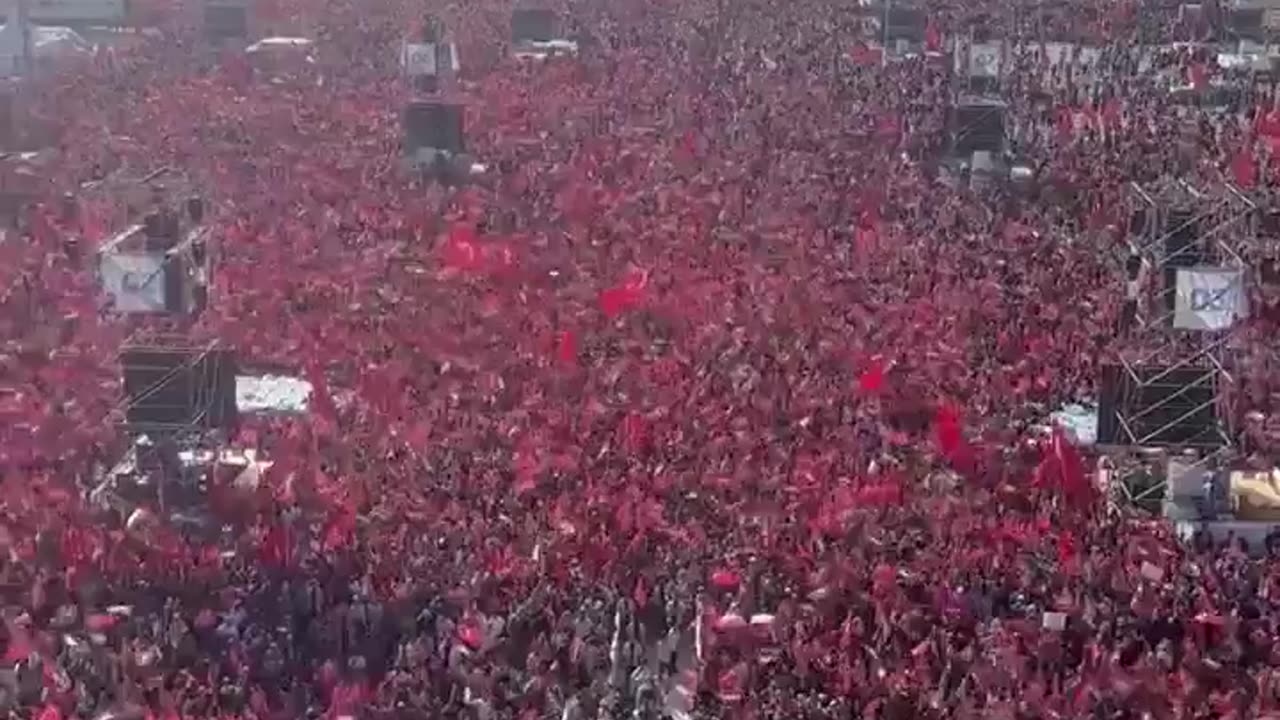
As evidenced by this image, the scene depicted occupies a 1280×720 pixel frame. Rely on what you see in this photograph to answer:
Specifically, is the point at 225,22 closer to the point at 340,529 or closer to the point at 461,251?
the point at 461,251

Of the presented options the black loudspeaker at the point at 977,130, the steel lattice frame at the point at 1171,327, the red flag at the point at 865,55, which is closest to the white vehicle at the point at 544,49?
the red flag at the point at 865,55

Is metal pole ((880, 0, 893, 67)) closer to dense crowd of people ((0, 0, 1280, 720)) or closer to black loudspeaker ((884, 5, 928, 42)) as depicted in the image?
Answer: black loudspeaker ((884, 5, 928, 42))

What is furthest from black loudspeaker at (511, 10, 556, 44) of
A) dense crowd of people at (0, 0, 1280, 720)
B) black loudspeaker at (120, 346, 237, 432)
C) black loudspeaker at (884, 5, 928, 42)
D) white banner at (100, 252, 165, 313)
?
black loudspeaker at (120, 346, 237, 432)

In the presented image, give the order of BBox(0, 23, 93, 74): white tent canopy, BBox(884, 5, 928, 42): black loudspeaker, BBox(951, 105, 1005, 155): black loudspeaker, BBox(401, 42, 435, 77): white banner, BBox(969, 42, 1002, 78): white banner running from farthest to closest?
BBox(884, 5, 928, 42): black loudspeaker, BBox(0, 23, 93, 74): white tent canopy, BBox(969, 42, 1002, 78): white banner, BBox(401, 42, 435, 77): white banner, BBox(951, 105, 1005, 155): black loudspeaker

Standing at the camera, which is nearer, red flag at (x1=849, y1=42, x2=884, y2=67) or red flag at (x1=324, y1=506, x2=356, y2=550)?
red flag at (x1=324, y1=506, x2=356, y2=550)

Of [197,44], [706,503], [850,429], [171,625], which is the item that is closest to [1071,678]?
[706,503]

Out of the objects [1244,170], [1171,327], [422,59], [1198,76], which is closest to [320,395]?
[1171,327]

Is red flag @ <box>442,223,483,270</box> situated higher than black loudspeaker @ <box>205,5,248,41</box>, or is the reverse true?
black loudspeaker @ <box>205,5,248,41</box>

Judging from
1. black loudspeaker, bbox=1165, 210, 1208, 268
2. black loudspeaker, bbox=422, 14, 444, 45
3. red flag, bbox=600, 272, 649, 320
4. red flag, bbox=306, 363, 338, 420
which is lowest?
red flag, bbox=306, 363, 338, 420
